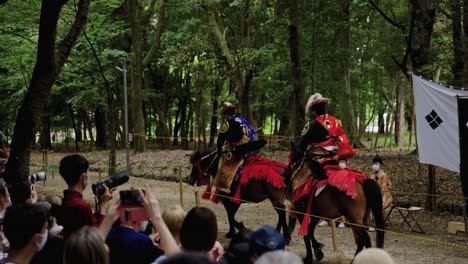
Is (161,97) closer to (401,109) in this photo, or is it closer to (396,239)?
(401,109)

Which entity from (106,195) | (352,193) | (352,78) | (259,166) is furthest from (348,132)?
(106,195)

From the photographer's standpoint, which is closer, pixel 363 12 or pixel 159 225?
pixel 159 225

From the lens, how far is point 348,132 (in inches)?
1066

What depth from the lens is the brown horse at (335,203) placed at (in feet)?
24.1

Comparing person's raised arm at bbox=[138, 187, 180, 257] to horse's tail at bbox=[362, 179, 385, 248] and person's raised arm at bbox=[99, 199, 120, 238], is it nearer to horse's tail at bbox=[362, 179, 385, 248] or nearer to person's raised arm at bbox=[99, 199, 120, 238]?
person's raised arm at bbox=[99, 199, 120, 238]

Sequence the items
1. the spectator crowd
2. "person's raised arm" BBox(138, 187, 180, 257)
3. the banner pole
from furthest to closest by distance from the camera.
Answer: the banner pole < "person's raised arm" BBox(138, 187, 180, 257) < the spectator crowd

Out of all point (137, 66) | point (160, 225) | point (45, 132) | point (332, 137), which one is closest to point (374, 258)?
point (160, 225)

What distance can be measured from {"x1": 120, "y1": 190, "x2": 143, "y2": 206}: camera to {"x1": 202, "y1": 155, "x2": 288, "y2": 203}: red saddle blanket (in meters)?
5.92

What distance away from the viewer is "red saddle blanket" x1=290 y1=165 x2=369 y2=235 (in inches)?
290

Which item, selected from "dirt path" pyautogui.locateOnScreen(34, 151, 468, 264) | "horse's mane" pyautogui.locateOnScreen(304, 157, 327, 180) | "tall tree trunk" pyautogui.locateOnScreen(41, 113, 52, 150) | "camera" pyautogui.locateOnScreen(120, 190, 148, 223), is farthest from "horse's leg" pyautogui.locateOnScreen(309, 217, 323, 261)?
"tall tree trunk" pyautogui.locateOnScreen(41, 113, 52, 150)

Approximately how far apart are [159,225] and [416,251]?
678cm

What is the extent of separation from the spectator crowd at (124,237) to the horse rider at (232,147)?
5636 mm

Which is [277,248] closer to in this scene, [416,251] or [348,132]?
[416,251]

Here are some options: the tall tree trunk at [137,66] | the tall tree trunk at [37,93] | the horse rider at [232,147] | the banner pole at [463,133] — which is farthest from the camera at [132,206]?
the tall tree trunk at [137,66]
